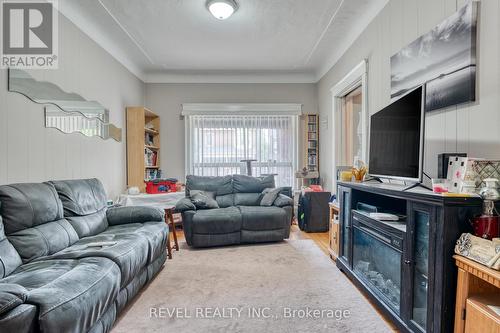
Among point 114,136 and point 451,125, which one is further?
point 114,136

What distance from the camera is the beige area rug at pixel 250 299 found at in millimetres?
1903

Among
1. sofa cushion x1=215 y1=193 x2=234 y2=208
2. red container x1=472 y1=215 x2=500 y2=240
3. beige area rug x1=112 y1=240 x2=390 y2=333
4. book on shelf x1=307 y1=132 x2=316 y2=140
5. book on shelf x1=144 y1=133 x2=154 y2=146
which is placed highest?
book on shelf x1=307 y1=132 x2=316 y2=140

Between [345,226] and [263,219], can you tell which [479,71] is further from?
[263,219]

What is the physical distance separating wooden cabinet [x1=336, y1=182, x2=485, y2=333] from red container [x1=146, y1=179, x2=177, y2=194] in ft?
9.71

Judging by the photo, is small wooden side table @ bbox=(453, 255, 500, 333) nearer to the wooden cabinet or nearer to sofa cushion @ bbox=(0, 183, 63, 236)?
the wooden cabinet

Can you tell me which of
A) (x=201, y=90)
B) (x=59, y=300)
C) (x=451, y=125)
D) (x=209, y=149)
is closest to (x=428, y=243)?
(x=451, y=125)

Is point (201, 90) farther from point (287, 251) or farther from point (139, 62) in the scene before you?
point (287, 251)

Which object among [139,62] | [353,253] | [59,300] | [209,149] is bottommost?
[353,253]

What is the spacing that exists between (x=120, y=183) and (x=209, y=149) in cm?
176

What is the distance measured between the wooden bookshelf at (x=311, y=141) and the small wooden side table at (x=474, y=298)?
13.5ft

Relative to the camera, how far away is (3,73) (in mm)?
2229

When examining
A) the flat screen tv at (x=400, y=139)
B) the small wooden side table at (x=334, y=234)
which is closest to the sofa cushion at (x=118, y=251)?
the small wooden side table at (x=334, y=234)

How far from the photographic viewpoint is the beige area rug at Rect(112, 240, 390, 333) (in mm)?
1903

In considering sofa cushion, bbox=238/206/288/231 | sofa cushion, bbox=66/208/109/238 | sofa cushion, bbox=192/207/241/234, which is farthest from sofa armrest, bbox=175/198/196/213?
sofa cushion, bbox=66/208/109/238
